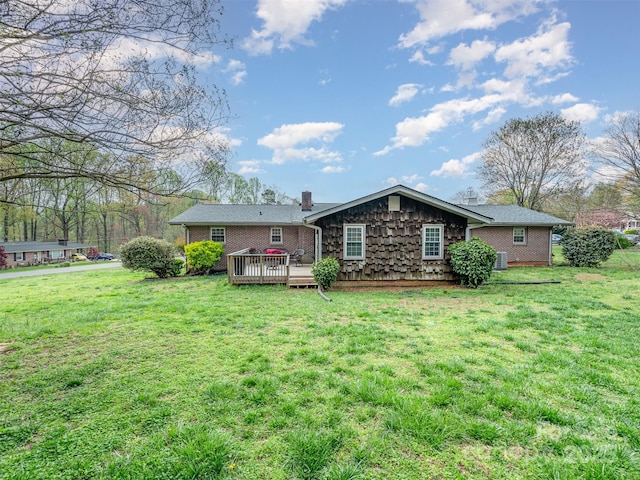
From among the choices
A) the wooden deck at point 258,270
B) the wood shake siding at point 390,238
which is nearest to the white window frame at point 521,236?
the wood shake siding at point 390,238

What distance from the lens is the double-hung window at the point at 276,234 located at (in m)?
15.5

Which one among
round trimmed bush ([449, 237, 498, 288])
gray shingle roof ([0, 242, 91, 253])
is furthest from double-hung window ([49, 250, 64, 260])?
round trimmed bush ([449, 237, 498, 288])

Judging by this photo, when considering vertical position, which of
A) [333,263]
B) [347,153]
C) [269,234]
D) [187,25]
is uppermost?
[347,153]

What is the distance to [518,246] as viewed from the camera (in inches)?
639

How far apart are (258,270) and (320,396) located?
8.22 metres

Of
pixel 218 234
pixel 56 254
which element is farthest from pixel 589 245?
pixel 56 254

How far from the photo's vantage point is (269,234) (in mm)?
15445

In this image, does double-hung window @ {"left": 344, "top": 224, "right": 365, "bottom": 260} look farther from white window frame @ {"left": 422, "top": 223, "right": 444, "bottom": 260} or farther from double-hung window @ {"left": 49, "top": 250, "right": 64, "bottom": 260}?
double-hung window @ {"left": 49, "top": 250, "right": 64, "bottom": 260}

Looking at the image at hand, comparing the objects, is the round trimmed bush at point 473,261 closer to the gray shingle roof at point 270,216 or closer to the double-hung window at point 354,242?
the gray shingle roof at point 270,216

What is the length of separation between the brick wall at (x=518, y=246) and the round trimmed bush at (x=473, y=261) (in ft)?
22.5

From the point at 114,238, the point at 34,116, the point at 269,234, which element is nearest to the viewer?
the point at 34,116

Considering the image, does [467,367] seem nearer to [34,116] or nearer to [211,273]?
[34,116]

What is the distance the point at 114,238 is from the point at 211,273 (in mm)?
37782

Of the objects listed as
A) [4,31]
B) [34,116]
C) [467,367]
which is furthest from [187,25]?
[467,367]
